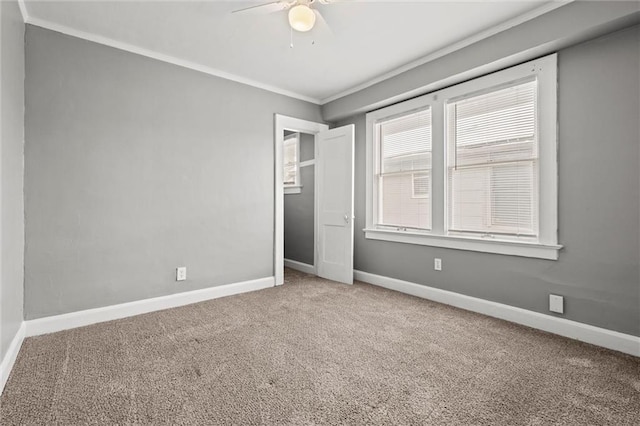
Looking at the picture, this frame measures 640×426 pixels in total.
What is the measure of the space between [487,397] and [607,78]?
2428 mm

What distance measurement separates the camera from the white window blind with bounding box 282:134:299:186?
5.38 meters

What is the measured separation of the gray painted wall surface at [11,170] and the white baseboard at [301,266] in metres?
3.27

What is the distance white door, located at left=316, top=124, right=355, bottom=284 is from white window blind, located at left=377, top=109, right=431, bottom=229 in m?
0.43

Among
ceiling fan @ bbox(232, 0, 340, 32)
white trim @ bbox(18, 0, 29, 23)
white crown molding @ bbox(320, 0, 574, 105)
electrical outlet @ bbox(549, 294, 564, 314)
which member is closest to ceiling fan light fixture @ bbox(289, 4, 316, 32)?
ceiling fan @ bbox(232, 0, 340, 32)

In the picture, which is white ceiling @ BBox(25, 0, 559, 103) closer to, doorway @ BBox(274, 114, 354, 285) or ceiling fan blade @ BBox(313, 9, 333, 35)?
ceiling fan blade @ BBox(313, 9, 333, 35)

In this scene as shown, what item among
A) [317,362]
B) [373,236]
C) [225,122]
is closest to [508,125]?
[373,236]

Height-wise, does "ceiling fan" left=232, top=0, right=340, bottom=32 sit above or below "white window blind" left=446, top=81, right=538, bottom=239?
above

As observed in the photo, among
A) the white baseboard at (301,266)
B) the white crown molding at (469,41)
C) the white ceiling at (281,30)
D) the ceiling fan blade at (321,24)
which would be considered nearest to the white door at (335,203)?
the white baseboard at (301,266)

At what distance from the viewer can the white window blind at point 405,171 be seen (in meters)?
3.66

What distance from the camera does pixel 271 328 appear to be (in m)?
2.73

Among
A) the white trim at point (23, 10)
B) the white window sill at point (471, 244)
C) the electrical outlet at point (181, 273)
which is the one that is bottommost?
the electrical outlet at point (181, 273)

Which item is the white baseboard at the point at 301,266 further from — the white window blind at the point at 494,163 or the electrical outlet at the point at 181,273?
the white window blind at the point at 494,163

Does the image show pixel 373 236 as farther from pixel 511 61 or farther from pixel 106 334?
pixel 106 334

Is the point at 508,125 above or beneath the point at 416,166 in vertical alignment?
above
